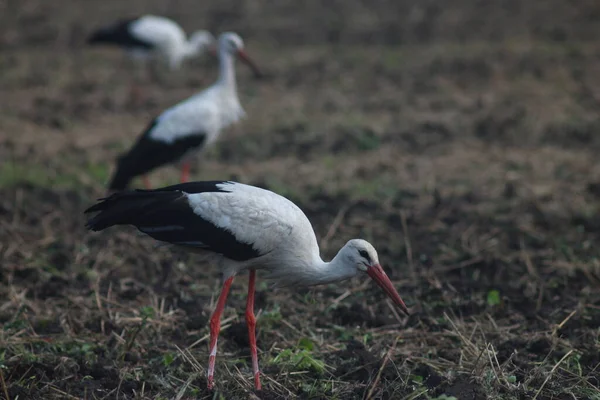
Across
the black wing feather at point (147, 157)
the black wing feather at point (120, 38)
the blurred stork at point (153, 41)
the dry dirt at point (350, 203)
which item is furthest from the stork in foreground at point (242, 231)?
the black wing feather at point (120, 38)

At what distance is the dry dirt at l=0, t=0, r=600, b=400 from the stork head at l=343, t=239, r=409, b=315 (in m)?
0.42

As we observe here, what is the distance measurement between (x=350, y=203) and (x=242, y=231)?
119 inches

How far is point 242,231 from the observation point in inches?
186

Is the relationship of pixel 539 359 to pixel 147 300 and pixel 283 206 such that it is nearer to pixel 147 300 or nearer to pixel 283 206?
pixel 283 206

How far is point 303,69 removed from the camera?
12.2 metres

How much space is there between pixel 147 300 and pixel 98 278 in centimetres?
50

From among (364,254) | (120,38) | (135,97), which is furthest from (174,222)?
(120,38)

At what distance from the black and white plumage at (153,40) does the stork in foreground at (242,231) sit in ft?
25.0

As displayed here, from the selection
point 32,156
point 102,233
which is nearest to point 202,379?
point 102,233

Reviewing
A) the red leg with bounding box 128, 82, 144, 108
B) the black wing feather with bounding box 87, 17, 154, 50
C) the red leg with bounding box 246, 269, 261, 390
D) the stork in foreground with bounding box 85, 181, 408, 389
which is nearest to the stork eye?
the stork in foreground with bounding box 85, 181, 408, 389

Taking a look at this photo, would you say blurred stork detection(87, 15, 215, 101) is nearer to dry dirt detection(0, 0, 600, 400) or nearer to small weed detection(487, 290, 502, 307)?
dry dirt detection(0, 0, 600, 400)

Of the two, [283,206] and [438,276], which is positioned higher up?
[283,206]

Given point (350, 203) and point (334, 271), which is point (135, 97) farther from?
point (334, 271)

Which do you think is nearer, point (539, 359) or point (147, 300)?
point (539, 359)
